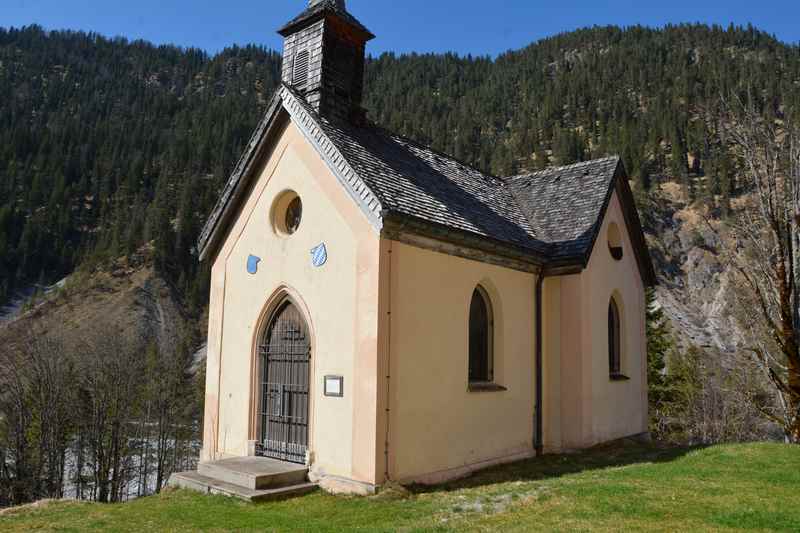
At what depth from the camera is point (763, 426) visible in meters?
37.2

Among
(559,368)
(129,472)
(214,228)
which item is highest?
(214,228)

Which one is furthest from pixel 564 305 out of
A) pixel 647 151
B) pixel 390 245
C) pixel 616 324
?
pixel 647 151

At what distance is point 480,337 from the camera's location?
1345cm

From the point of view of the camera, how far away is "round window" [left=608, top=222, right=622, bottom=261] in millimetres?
17250

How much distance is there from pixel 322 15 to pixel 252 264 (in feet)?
19.5

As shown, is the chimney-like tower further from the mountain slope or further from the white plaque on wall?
the mountain slope

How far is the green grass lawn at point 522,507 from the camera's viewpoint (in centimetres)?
812

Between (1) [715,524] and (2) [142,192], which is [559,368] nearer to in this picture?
(1) [715,524]

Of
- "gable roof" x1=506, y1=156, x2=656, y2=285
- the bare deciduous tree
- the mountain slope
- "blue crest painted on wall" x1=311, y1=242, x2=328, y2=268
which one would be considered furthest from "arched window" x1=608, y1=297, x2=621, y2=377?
the mountain slope

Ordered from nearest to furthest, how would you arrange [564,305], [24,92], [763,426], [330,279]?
[330,279] < [564,305] < [763,426] < [24,92]

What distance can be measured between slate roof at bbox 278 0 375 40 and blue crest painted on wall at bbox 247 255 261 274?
571cm

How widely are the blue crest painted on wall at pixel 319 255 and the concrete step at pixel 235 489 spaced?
3993mm

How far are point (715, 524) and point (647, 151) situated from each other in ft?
291

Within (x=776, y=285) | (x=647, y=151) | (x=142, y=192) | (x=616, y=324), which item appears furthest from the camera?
(x=142, y=192)
